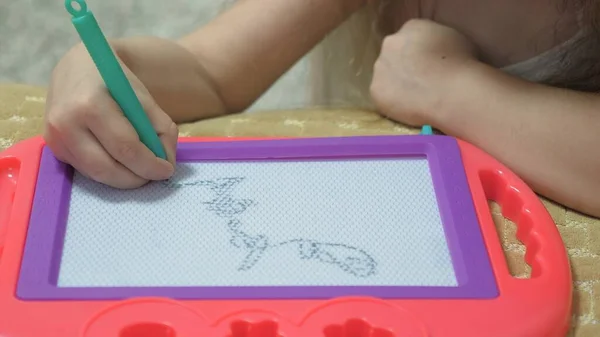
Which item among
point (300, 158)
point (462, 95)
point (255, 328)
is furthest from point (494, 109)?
point (255, 328)

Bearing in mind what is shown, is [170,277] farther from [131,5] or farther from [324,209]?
[131,5]

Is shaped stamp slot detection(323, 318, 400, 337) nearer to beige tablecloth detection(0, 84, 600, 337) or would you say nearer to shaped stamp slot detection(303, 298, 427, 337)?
shaped stamp slot detection(303, 298, 427, 337)

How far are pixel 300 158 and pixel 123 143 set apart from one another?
0.33ft

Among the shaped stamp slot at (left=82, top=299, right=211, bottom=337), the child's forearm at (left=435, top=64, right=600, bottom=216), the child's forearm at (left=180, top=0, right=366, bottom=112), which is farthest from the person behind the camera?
the child's forearm at (left=180, top=0, right=366, bottom=112)

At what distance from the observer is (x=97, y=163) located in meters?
0.41

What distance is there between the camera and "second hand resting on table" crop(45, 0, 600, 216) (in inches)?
16.1

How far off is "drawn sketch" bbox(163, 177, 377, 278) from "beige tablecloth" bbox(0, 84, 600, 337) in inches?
3.6

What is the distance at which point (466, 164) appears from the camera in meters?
0.44

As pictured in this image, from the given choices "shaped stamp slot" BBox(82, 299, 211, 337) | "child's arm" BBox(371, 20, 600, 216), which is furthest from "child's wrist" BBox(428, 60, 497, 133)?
"shaped stamp slot" BBox(82, 299, 211, 337)

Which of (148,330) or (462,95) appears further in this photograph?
(462,95)

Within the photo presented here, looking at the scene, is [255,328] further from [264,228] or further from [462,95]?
[462,95]

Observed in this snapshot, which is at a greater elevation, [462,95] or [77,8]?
[77,8]

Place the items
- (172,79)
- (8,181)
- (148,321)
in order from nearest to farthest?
(148,321) → (8,181) → (172,79)

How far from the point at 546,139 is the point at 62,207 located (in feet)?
0.95
